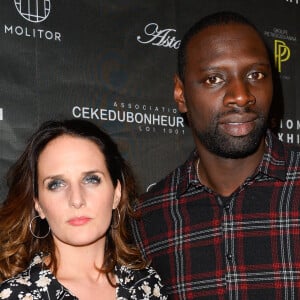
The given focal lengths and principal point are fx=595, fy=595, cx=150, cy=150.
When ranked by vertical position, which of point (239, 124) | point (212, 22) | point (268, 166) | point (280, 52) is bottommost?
point (268, 166)

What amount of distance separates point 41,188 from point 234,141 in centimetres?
60

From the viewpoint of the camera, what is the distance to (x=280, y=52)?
2928mm

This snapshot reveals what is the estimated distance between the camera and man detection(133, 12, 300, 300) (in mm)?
1783

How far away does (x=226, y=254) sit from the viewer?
1.81 m

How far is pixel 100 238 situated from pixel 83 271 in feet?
0.38

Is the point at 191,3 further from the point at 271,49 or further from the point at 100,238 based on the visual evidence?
the point at 100,238

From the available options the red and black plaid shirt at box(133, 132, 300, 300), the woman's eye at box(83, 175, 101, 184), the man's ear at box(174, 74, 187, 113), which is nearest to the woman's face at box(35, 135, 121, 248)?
the woman's eye at box(83, 175, 101, 184)

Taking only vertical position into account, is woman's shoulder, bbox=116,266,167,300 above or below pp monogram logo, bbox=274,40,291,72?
below

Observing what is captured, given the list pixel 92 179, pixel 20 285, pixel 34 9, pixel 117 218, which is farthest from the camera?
pixel 34 9

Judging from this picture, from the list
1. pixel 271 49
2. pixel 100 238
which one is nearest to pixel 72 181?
pixel 100 238

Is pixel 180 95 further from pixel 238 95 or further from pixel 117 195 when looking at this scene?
pixel 117 195

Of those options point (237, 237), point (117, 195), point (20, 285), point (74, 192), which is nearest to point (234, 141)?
point (237, 237)

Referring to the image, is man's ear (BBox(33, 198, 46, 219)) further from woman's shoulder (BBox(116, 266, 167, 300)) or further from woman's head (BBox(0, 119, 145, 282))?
woman's shoulder (BBox(116, 266, 167, 300))

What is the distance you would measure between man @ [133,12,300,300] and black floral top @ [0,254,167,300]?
4.0 inches
